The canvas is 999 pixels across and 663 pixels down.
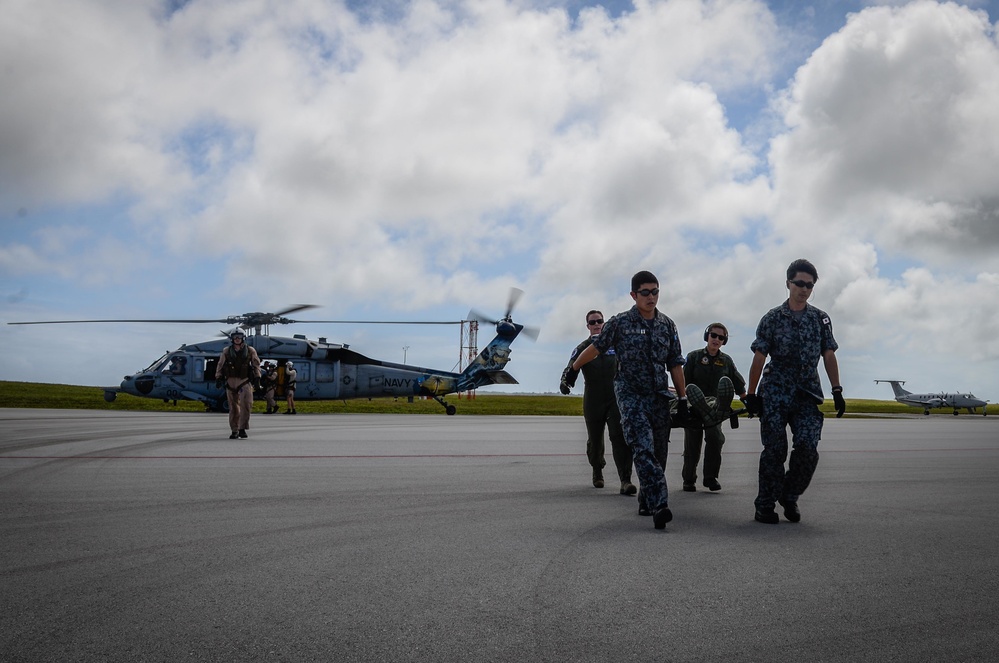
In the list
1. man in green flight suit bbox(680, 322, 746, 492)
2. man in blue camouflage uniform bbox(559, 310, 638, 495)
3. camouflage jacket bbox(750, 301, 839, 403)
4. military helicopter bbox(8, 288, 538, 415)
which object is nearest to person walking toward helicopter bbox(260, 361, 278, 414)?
military helicopter bbox(8, 288, 538, 415)

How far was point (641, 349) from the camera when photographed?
575 cm

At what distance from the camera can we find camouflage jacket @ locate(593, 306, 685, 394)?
5750 mm

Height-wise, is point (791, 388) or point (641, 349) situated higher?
point (641, 349)

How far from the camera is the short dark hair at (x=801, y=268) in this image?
232 inches

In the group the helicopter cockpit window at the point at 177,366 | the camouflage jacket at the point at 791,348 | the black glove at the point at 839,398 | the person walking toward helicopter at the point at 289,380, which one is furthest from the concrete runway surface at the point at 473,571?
the helicopter cockpit window at the point at 177,366

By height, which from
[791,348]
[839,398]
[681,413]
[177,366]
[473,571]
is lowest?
[473,571]

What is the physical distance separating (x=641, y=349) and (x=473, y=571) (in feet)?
8.41

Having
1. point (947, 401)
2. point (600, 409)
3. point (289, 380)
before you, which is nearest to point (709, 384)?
point (600, 409)

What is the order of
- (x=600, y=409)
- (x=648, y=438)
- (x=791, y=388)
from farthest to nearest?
(x=600, y=409), (x=791, y=388), (x=648, y=438)

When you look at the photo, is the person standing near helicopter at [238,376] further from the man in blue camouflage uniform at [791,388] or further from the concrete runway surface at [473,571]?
the man in blue camouflage uniform at [791,388]

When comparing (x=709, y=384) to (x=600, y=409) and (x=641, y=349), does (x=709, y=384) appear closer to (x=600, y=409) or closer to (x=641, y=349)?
(x=600, y=409)

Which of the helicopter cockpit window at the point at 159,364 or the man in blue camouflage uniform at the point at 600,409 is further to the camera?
the helicopter cockpit window at the point at 159,364

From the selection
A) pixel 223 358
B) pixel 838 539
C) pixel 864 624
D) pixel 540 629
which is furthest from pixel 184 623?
pixel 223 358

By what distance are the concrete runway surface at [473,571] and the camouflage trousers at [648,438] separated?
26 centimetres
